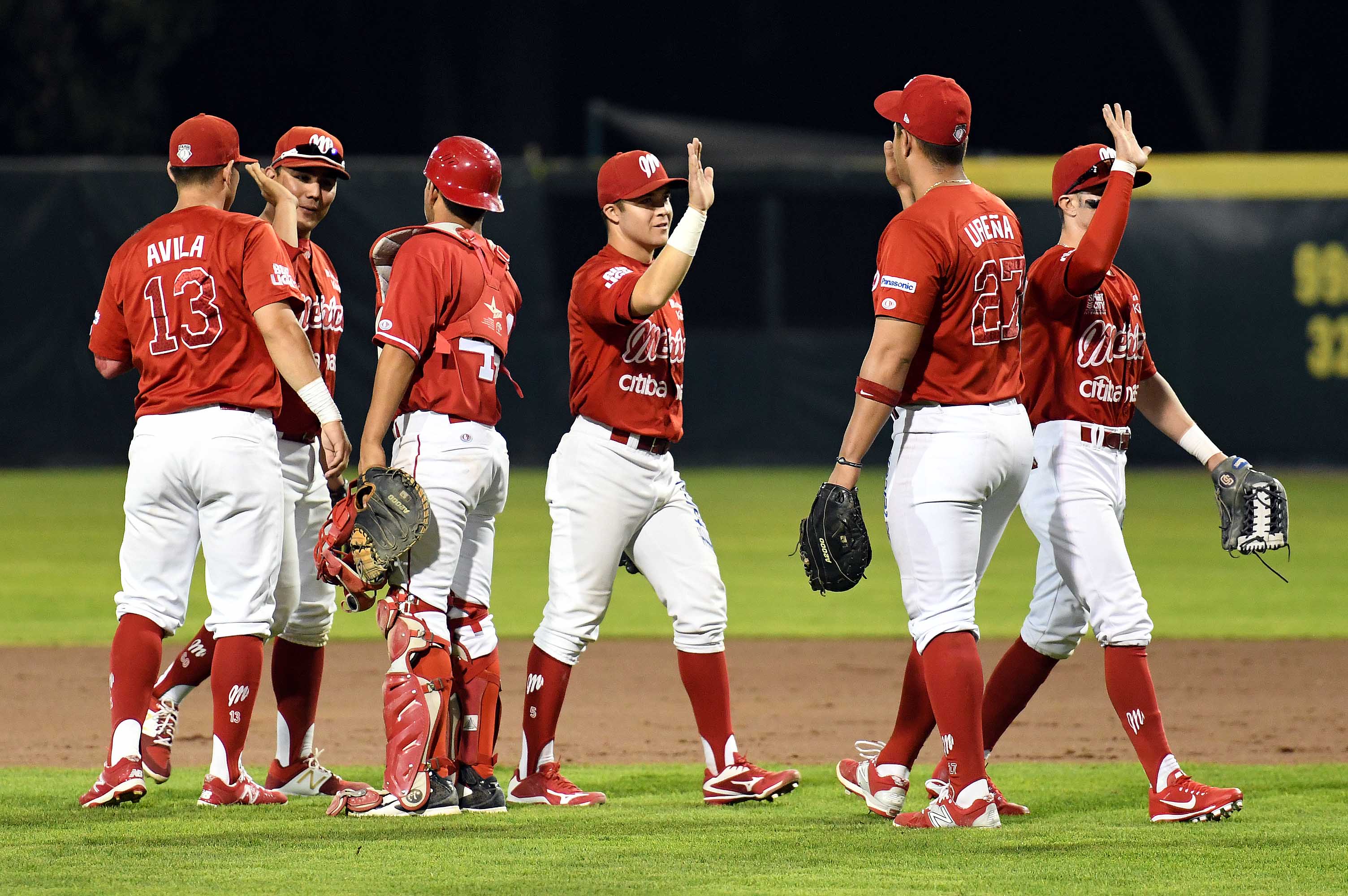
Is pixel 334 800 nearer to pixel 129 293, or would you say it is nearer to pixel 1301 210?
pixel 129 293

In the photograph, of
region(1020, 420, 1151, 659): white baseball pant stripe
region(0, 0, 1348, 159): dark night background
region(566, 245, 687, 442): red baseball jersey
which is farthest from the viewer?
region(0, 0, 1348, 159): dark night background

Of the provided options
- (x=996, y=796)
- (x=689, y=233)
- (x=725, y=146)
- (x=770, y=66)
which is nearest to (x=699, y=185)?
(x=689, y=233)

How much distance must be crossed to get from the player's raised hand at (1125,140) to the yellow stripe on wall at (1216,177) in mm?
12759

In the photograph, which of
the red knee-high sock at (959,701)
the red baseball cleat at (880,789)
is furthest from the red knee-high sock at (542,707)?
the red knee-high sock at (959,701)

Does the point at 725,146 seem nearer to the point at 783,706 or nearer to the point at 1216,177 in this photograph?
the point at 1216,177

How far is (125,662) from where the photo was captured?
477 cm

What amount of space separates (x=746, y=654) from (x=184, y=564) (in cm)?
393

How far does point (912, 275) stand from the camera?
4.42m

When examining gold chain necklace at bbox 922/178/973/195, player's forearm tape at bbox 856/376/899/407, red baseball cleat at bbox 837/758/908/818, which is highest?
gold chain necklace at bbox 922/178/973/195

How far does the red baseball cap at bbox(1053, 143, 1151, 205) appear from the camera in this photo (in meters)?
4.94

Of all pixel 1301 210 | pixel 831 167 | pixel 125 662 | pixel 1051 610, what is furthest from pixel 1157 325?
pixel 125 662

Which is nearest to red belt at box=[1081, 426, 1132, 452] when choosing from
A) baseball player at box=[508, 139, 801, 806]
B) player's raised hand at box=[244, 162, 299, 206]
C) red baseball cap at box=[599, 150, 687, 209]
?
baseball player at box=[508, 139, 801, 806]

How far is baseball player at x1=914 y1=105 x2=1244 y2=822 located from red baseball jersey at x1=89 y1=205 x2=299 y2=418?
218 centimetres

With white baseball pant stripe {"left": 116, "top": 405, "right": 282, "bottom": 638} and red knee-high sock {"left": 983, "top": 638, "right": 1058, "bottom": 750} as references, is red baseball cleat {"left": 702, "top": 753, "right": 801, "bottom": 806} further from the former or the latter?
white baseball pant stripe {"left": 116, "top": 405, "right": 282, "bottom": 638}
